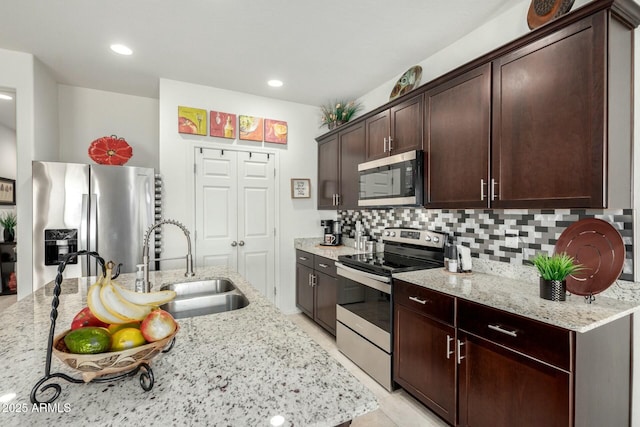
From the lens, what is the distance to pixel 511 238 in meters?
2.00

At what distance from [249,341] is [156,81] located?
3111 mm

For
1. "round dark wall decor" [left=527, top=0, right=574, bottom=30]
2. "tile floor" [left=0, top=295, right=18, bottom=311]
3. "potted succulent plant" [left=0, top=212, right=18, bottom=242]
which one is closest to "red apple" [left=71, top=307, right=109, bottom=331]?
"round dark wall decor" [left=527, top=0, right=574, bottom=30]

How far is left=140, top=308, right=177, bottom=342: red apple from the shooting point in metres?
0.81

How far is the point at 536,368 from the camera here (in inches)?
52.9

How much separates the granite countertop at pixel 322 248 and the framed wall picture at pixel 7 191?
477 centimetres

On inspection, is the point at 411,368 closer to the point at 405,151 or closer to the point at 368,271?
the point at 368,271

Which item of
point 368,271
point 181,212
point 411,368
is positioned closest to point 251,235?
point 181,212

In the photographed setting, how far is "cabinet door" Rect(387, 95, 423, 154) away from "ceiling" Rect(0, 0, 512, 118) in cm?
50

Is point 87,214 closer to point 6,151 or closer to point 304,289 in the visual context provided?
point 304,289

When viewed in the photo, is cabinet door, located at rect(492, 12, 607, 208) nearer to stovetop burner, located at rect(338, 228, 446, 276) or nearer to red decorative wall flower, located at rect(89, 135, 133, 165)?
stovetop burner, located at rect(338, 228, 446, 276)

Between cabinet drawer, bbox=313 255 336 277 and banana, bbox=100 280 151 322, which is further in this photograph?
cabinet drawer, bbox=313 255 336 277

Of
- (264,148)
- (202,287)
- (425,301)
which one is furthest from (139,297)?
(264,148)

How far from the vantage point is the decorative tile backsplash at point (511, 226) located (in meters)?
1.53

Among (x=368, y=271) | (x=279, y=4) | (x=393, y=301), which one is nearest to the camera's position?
(x=279, y=4)
